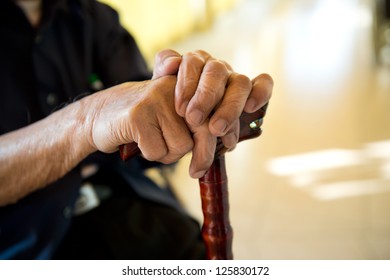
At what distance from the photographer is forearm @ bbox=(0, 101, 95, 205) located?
0.54 metres

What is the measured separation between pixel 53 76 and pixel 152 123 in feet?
1.49

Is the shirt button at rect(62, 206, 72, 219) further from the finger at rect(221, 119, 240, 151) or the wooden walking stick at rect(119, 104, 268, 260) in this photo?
the finger at rect(221, 119, 240, 151)

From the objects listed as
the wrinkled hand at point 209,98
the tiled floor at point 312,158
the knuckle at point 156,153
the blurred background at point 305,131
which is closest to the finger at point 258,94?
the wrinkled hand at point 209,98

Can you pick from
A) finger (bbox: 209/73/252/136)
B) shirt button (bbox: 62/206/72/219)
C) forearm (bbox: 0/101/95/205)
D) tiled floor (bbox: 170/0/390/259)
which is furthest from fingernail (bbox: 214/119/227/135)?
shirt button (bbox: 62/206/72/219)

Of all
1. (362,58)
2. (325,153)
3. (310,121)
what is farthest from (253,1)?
(325,153)

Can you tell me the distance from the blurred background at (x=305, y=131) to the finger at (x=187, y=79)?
0.25 metres

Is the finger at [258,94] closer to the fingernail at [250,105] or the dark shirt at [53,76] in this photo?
the fingernail at [250,105]

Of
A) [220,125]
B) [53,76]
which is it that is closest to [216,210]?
[220,125]

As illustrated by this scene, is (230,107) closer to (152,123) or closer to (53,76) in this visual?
(152,123)

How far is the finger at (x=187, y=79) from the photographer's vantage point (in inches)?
16.5

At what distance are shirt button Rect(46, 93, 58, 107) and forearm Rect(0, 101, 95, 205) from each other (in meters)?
0.16

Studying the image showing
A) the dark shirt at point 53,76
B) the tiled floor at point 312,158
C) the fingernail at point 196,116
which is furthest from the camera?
the tiled floor at point 312,158

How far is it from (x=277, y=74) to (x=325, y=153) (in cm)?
70
